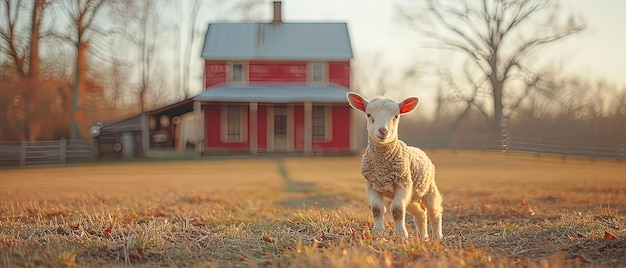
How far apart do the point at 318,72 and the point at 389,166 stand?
28.6 m

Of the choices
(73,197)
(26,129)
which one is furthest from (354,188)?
(26,129)

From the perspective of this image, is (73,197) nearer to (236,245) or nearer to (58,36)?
(236,245)

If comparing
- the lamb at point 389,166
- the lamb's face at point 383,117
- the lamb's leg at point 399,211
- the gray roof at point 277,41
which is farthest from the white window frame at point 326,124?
the lamb's leg at point 399,211

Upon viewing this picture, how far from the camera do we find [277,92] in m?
33.7

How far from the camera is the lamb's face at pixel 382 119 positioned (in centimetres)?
667

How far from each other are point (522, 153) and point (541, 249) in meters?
26.0

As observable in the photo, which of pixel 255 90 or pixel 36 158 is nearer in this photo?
pixel 36 158

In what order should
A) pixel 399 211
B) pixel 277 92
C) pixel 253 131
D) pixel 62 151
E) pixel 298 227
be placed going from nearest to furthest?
pixel 399 211 → pixel 298 227 → pixel 62 151 → pixel 253 131 → pixel 277 92

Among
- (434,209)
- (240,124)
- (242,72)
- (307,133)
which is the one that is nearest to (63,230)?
(434,209)

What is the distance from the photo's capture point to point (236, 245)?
6105 mm

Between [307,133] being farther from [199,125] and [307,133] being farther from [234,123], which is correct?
[199,125]

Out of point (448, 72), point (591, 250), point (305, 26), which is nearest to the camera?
point (591, 250)

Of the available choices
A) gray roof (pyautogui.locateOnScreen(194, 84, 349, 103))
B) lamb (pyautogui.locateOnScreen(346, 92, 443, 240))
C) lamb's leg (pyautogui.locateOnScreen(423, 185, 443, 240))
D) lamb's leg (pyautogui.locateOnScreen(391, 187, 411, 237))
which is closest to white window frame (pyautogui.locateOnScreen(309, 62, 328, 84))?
gray roof (pyautogui.locateOnScreen(194, 84, 349, 103))

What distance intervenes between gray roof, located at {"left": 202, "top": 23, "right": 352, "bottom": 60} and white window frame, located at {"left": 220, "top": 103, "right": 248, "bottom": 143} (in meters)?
3.14
